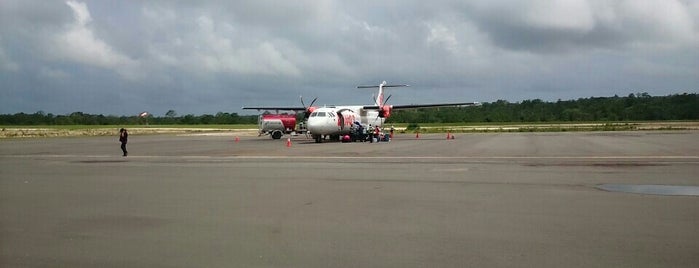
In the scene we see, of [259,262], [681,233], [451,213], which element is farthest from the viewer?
[451,213]

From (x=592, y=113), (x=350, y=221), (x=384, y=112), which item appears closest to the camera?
(x=350, y=221)

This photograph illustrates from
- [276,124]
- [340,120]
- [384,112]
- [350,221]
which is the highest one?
[384,112]

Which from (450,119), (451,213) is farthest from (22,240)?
(450,119)

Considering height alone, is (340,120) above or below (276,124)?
above

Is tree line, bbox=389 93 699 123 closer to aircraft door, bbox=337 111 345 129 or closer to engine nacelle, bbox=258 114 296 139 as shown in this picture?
engine nacelle, bbox=258 114 296 139

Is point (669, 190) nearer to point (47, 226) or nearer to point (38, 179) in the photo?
point (47, 226)

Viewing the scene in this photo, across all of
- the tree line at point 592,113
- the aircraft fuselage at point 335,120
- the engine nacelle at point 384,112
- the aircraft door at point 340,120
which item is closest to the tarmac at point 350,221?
the aircraft fuselage at point 335,120

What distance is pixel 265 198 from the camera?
35.6 ft

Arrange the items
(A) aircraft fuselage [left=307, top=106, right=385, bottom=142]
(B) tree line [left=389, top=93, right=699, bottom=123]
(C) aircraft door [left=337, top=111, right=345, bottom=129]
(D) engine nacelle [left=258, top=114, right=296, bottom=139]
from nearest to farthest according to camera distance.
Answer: (A) aircraft fuselage [left=307, top=106, right=385, bottom=142]
(C) aircraft door [left=337, top=111, right=345, bottom=129]
(D) engine nacelle [left=258, top=114, right=296, bottom=139]
(B) tree line [left=389, top=93, right=699, bottom=123]

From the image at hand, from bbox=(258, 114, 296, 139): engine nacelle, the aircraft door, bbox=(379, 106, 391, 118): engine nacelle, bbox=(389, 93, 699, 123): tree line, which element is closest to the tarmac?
the aircraft door

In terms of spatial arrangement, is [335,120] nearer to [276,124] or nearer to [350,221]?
[276,124]

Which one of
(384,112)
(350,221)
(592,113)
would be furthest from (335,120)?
(592,113)

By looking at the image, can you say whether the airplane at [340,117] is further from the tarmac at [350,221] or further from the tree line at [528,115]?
the tree line at [528,115]

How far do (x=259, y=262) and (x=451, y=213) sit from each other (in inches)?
149
